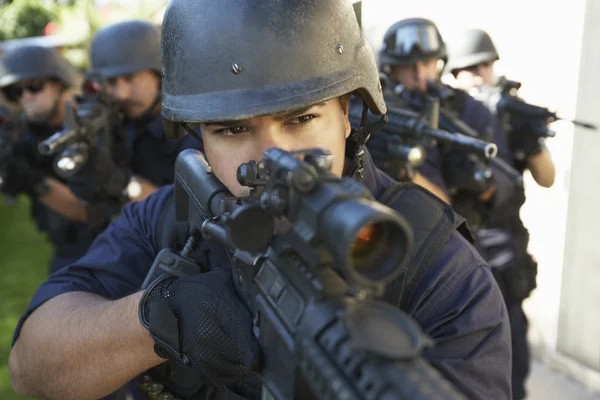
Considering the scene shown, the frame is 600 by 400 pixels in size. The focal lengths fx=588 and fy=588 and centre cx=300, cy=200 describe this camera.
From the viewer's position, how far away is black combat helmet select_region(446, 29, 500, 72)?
5.18 m

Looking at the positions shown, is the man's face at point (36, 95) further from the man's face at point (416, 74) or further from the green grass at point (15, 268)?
the man's face at point (416, 74)

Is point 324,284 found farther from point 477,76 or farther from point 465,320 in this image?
point 477,76

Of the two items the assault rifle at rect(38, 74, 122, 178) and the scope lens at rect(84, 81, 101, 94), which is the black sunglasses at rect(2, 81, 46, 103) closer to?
the assault rifle at rect(38, 74, 122, 178)

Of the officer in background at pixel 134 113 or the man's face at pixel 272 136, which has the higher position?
the man's face at pixel 272 136

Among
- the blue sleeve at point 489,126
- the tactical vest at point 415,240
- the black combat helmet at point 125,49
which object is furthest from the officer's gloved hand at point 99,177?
the tactical vest at point 415,240

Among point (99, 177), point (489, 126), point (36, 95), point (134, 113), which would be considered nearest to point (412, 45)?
point (489, 126)

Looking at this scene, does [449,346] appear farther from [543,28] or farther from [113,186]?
[543,28]

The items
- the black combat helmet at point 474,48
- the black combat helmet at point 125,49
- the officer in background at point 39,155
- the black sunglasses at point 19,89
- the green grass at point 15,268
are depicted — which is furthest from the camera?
the black sunglasses at point 19,89

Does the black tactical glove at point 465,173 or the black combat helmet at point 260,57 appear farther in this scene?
the black tactical glove at point 465,173

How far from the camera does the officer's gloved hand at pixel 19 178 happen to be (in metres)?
4.86

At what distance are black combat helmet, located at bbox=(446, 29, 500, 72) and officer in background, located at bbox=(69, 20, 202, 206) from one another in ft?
8.78

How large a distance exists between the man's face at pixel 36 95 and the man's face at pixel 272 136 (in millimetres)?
4043

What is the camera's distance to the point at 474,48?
5.21 m

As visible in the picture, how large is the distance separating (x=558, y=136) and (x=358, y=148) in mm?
3180
